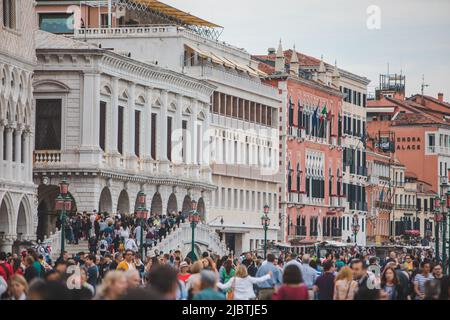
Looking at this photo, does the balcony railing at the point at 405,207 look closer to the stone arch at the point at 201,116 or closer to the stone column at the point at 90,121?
the stone arch at the point at 201,116

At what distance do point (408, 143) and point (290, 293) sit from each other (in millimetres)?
132425

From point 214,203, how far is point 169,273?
238ft

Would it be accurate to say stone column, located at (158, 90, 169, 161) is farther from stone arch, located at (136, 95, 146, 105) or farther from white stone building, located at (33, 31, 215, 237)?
stone arch, located at (136, 95, 146, 105)

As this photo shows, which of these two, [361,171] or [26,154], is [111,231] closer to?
[26,154]

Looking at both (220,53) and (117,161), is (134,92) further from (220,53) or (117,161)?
(220,53)

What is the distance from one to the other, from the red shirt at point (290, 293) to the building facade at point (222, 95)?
62.2m

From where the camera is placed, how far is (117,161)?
75.7m

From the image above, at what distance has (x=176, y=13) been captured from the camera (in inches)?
3767

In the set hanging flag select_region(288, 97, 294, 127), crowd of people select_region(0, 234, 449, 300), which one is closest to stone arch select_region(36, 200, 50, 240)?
crowd of people select_region(0, 234, 449, 300)

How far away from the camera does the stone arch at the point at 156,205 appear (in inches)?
3184

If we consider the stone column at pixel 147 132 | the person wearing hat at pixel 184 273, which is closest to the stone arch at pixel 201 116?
the stone column at pixel 147 132

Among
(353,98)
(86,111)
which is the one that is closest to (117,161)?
(86,111)

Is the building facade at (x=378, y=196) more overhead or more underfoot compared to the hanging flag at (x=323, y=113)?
more underfoot

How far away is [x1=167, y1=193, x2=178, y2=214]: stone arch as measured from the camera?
272ft
